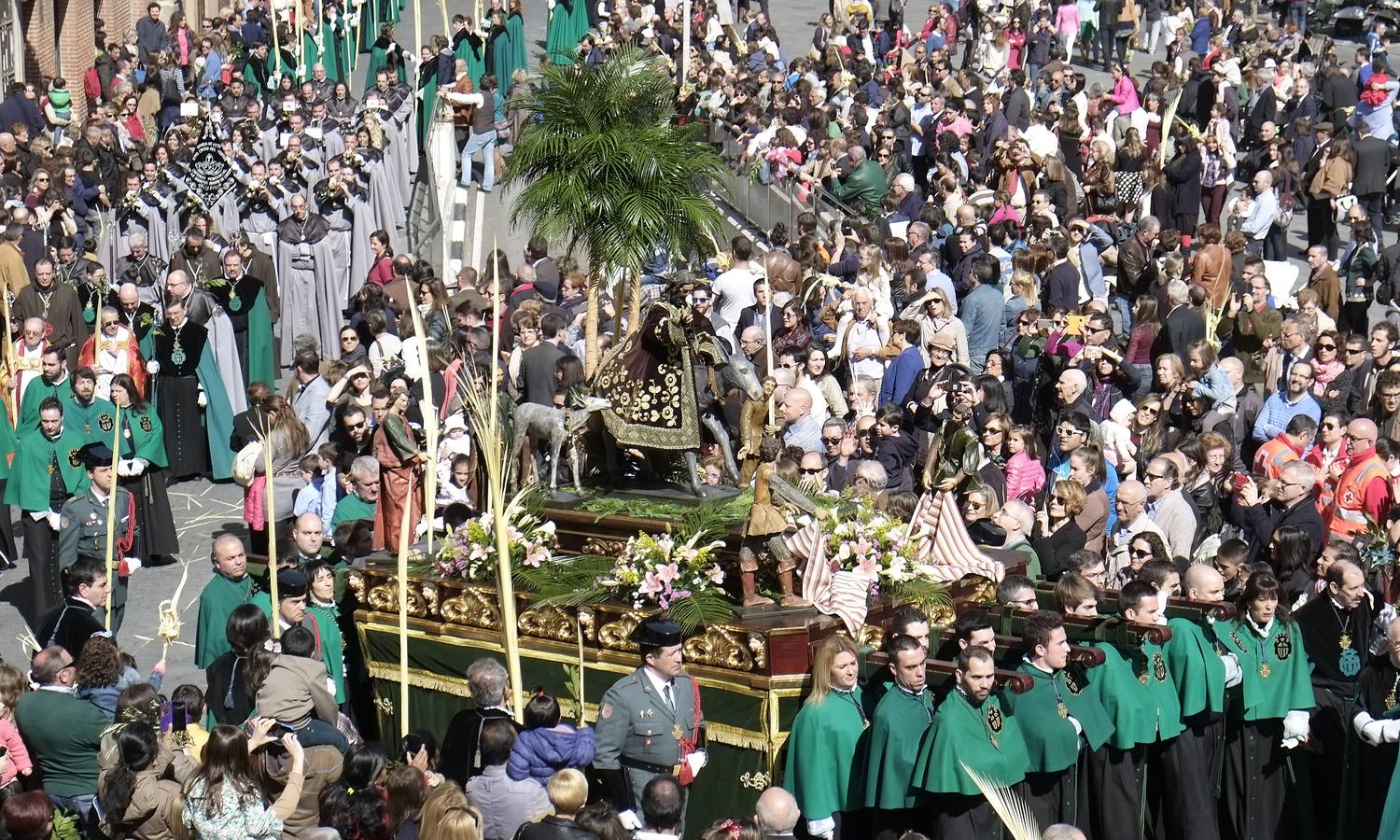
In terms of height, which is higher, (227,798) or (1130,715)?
(227,798)

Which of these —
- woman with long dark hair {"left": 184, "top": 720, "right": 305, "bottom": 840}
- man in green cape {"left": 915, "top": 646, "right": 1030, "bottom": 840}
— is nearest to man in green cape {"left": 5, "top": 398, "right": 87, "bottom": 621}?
woman with long dark hair {"left": 184, "top": 720, "right": 305, "bottom": 840}

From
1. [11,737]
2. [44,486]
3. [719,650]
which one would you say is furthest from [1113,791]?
[44,486]

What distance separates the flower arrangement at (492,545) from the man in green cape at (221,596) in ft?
3.61

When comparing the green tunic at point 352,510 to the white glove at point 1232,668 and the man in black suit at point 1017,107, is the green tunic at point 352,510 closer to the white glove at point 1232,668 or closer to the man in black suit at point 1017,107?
the white glove at point 1232,668

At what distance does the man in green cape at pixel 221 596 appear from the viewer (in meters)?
11.9

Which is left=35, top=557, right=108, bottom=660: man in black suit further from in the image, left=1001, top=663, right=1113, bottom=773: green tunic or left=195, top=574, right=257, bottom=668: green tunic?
left=1001, top=663, right=1113, bottom=773: green tunic

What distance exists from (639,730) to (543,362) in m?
5.63

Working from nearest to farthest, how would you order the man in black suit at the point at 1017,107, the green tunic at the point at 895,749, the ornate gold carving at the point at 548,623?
the green tunic at the point at 895,749 → the ornate gold carving at the point at 548,623 → the man in black suit at the point at 1017,107

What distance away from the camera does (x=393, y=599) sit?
12.5 metres

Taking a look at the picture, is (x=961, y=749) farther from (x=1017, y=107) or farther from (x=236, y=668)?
(x=1017, y=107)

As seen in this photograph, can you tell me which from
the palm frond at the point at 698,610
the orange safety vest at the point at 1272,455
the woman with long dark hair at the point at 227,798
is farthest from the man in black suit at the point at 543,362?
the woman with long dark hair at the point at 227,798

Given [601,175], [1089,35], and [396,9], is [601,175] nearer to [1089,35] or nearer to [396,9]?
[1089,35]

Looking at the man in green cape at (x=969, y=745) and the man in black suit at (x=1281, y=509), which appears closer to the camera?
the man in green cape at (x=969, y=745)

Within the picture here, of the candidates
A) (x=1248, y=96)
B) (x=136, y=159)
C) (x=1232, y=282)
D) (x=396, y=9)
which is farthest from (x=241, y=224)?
(x=396, y=9)
